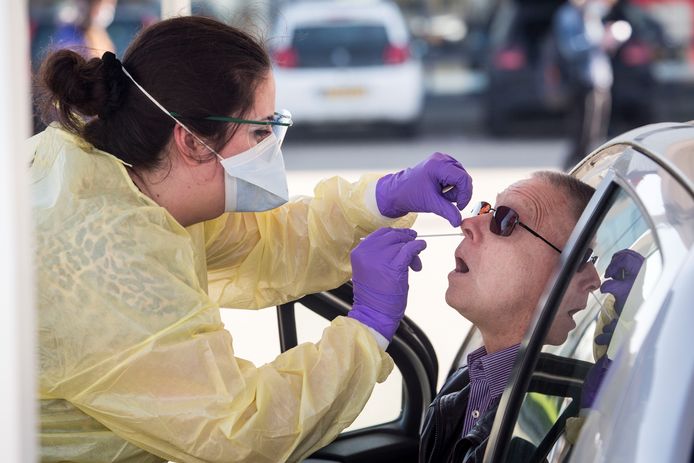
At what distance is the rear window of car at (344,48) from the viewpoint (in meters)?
13.0

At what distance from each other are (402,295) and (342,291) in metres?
0.58

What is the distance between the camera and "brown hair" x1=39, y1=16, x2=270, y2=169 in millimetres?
2402

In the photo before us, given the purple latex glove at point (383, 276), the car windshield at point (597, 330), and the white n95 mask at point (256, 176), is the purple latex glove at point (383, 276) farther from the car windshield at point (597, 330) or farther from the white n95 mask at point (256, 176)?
the car windshield at point (597, 330)

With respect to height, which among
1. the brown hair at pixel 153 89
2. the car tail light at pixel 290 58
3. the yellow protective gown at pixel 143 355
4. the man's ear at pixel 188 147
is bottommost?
the car tail light at pixel 290 58

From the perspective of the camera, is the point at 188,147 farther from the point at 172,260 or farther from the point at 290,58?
the point at 290,58

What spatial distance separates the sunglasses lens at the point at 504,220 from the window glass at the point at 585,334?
1.68 ft

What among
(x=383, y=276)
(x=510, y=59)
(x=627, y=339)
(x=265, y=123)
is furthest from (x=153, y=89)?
(x=510, y=59)

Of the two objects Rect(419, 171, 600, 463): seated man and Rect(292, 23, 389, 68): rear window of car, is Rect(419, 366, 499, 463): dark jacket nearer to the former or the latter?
Rect(419, 171, 600, 463): seated man

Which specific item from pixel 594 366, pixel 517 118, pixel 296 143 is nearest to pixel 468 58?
pixel 517 118

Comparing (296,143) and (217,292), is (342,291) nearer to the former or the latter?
(217,292)

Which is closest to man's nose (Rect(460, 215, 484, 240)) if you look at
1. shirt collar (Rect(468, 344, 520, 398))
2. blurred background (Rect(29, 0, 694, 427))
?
shirt collar (Rect(468, 344, 520, 398))

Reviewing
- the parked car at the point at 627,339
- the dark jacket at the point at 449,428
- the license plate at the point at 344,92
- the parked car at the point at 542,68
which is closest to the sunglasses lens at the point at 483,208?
the parked car at the point at 627,339

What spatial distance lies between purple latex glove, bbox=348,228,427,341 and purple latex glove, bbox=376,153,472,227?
142 millimetres

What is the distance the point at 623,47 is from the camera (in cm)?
1201
